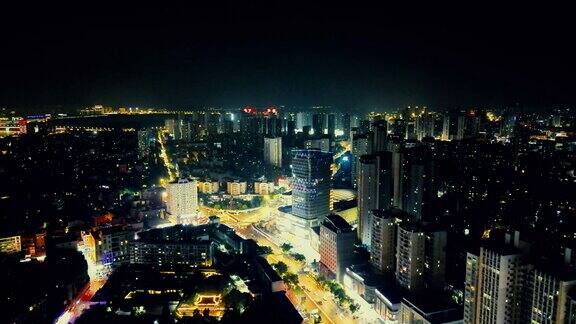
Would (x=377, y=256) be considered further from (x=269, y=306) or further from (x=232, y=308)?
(x=232, y=308)

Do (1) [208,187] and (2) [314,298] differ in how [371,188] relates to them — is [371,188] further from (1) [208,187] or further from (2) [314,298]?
(1) [208,187]

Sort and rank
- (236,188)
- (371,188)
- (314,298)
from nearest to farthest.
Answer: (314,298), (371,188), (236,188)

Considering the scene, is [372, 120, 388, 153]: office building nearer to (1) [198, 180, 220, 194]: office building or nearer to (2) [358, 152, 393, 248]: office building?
(2) [358, 152, 393, 248]: office building

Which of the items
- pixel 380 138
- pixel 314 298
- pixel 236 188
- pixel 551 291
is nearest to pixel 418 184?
pixel 380 138

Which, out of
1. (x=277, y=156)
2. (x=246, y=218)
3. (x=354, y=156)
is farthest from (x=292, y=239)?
(x=277, y=156)

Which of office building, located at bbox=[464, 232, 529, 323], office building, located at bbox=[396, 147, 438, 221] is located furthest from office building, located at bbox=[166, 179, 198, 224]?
office building, located at bbox=[464, 232, 529, 323]

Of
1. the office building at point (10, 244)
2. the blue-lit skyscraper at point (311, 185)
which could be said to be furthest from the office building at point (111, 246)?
the blue-lit skyscraper at point (311, 185)

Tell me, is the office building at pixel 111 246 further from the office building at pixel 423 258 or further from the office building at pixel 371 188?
the office building at pixel 423 258
